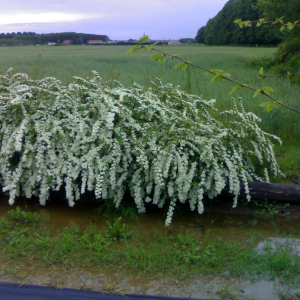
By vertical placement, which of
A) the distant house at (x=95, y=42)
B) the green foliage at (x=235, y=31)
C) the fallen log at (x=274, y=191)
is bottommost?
the fallen log at (x=274, y=191)

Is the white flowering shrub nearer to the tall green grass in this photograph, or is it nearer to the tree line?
the tall green grass

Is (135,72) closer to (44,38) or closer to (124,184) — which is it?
(44,38)

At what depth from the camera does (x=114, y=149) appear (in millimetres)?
3602

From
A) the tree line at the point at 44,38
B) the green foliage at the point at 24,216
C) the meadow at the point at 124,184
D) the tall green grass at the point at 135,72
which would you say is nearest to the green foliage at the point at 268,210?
the meadow at the point at 124,184

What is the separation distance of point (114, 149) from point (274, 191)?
2141 millimetres

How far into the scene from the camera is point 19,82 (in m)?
4.59

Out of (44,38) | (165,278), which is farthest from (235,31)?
(165,278)

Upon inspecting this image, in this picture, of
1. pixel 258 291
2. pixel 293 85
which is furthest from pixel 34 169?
pixel 293 85

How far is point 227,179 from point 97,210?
5.72 feet

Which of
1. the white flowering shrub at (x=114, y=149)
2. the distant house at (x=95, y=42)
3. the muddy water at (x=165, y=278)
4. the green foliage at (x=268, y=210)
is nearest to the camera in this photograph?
the muddy water at (x=165, y=278)

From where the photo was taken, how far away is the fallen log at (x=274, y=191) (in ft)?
13.1

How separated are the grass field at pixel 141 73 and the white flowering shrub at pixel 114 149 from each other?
1614 millimetres

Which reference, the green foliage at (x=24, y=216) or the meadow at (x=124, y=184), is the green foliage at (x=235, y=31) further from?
the green foliage at (x=24, y=216)

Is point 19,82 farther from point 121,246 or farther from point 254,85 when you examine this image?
point 254,85
